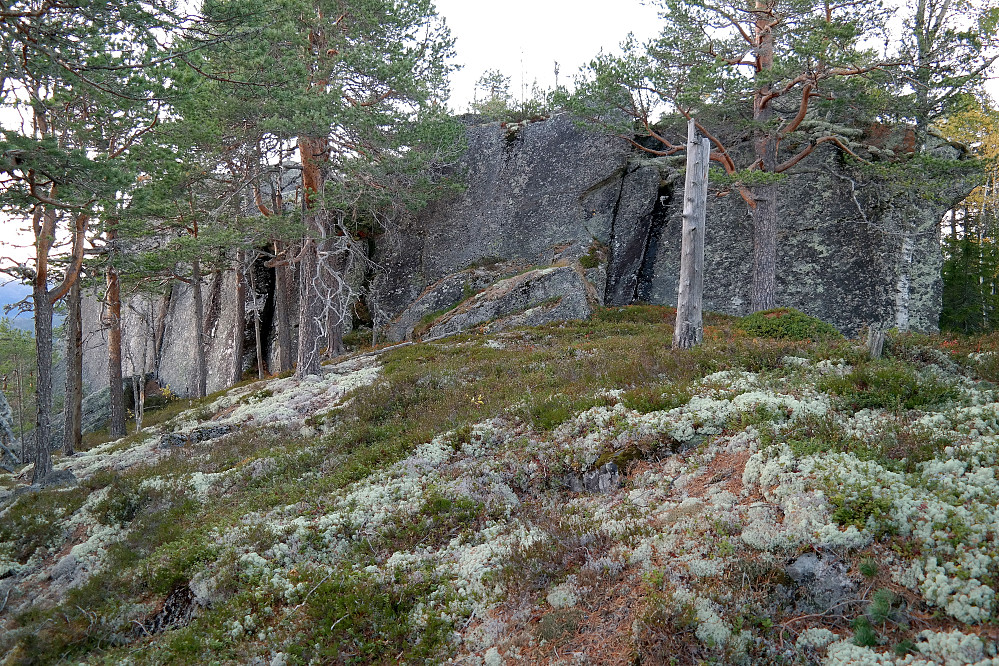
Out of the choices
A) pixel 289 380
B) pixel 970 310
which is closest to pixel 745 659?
pixel 289 380

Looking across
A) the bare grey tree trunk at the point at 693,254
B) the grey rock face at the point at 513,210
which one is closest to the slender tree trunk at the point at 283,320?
the grey rock face at the point at 513,210

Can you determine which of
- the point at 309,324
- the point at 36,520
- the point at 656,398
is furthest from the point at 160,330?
the point at 656,398

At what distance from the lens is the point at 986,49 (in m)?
14.4

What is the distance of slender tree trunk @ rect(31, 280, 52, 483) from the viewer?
12273 mm

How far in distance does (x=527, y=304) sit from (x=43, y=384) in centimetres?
1409

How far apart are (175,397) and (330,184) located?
68.2ft

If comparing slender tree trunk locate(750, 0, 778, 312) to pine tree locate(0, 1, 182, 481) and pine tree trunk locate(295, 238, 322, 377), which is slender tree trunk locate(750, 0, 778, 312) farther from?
pine tree locate(0, 1, 182, 481)

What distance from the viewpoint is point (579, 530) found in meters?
6.14

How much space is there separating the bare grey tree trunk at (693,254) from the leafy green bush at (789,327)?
1.86 metres

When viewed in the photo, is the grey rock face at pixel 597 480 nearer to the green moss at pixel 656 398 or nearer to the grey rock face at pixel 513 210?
the green moss at pixel 656 398

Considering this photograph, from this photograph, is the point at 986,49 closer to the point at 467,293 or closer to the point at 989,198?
the point at 467,293

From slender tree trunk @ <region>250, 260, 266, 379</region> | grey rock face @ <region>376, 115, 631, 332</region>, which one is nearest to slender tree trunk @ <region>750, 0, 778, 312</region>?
grey rock face @ <region>376, 115, 631, 332</region>

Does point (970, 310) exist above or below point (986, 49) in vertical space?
below

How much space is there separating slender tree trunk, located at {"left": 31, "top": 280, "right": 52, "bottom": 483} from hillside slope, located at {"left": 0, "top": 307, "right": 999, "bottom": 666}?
1.17 metres
